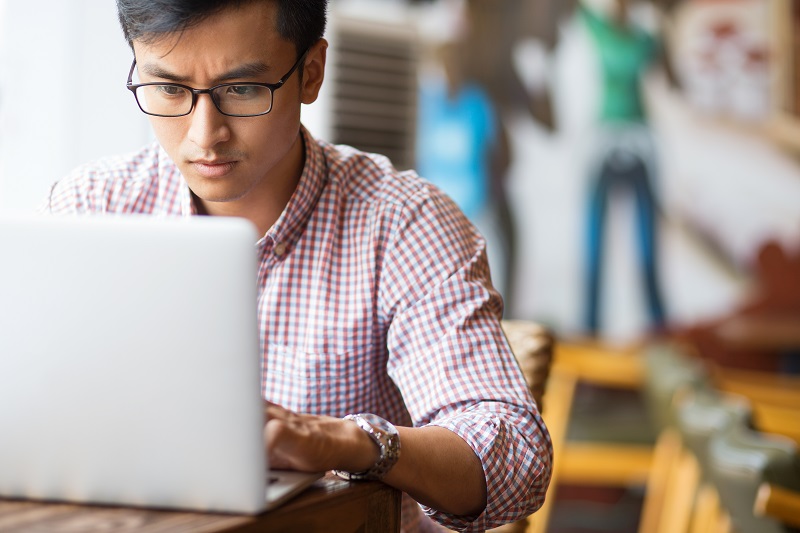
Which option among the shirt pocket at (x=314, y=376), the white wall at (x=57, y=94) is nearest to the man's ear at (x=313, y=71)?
the shirt pocket at (x=314, y=376)

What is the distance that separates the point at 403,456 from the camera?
1.05 meters

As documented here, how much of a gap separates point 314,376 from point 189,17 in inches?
19.2

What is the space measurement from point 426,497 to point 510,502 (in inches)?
5.6

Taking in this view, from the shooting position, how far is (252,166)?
1.30 metres

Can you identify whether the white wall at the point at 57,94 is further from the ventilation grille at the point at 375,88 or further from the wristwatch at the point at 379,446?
the wristwatch at the point at 379,446

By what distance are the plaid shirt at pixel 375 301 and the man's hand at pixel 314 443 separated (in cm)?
24

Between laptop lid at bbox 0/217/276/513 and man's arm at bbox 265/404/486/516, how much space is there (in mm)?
80

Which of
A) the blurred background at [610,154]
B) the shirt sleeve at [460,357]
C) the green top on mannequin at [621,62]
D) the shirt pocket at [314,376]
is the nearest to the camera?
the shirt sleeve at [460,357]

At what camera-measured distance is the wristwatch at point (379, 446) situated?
101cm

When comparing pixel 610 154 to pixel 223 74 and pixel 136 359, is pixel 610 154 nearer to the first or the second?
pixel 223 74

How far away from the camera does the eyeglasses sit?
1262mm

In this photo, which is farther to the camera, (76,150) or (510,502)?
(76,150)

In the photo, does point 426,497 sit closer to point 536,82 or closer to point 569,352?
point 569,352

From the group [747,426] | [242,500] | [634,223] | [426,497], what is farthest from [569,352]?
[242,500]
